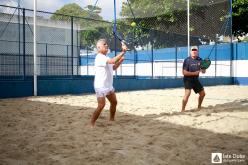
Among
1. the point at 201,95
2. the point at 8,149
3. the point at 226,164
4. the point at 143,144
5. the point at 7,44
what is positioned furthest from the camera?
the point at 7,44

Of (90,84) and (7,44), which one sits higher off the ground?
(7,44)

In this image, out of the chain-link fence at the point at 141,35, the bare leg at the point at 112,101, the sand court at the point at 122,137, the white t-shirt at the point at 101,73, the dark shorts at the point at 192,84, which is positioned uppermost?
the chain-link fence at the point at 141,35

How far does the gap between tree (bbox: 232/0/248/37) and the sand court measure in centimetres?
2183

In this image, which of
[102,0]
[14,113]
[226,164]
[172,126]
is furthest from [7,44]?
[226,164]

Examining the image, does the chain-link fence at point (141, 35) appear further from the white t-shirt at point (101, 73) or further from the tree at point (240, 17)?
the white t-shirt at point (101, 73)

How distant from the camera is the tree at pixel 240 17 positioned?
27031mm

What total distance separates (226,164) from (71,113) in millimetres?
4526

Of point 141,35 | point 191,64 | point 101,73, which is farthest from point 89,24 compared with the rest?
point 101,73

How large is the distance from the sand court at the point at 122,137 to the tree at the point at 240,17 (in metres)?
21.8

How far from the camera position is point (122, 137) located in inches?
198

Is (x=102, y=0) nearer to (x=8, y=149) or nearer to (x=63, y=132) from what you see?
(x=63, y=132)

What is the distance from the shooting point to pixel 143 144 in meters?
4.59

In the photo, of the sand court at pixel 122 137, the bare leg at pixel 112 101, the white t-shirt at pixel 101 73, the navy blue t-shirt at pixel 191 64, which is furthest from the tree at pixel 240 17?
the white t-shirt at pixel 101 73

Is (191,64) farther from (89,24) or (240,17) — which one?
(240,17)
